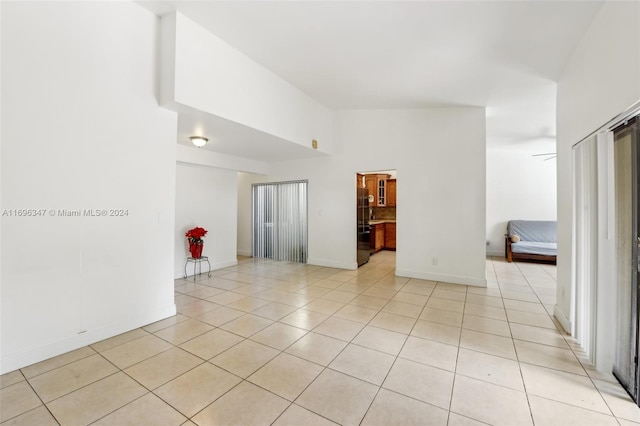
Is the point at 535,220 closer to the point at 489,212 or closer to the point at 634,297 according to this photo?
the point at 489,212

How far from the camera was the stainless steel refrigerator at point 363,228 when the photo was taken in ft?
19.1

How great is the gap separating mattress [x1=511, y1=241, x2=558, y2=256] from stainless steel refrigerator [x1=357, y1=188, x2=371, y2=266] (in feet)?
11.9

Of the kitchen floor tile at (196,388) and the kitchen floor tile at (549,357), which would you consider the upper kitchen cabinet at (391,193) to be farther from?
the kitchen floor tile at (196,388)

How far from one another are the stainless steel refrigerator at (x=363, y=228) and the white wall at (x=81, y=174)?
3819mm

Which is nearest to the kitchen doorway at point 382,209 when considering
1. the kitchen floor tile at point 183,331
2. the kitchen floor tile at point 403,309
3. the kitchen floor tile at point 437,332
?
the kitchen floor tile at point 403,309

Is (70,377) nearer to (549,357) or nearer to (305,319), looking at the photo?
(305,319)

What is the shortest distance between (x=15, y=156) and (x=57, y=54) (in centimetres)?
98

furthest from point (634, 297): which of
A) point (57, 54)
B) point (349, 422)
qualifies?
point (57, 54)

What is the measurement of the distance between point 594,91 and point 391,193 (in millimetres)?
6390

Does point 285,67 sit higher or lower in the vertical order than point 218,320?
higher

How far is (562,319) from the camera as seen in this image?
2.92 meters

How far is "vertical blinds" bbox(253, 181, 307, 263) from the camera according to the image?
638 cm

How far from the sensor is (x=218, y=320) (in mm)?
3047

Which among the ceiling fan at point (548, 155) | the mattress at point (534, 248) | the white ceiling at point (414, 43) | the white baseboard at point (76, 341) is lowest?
the white baseboard at point (76, 341)
